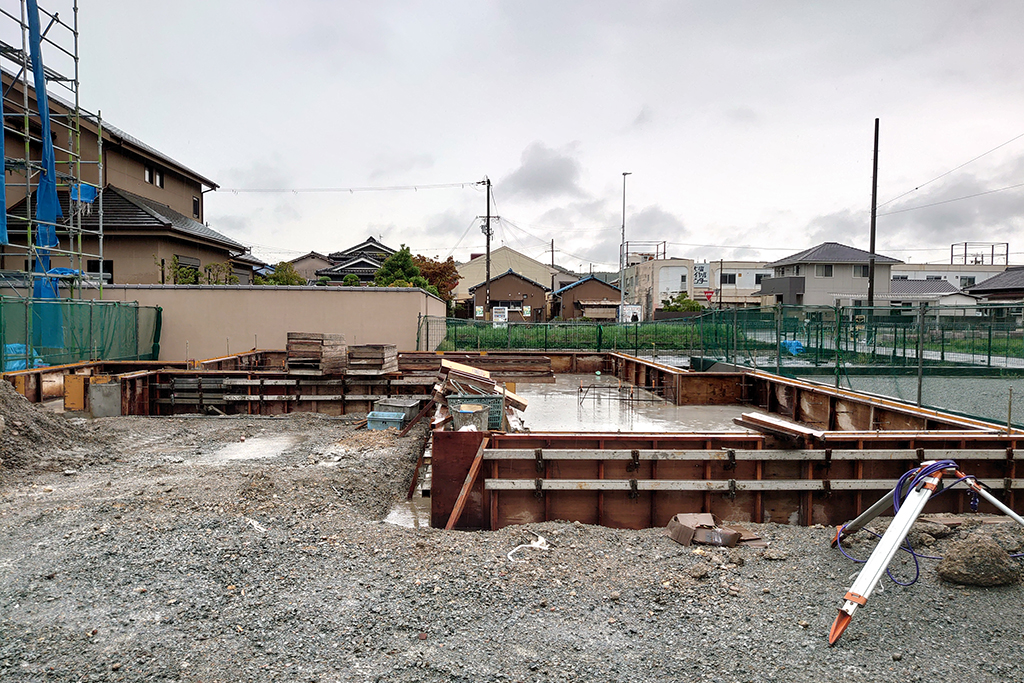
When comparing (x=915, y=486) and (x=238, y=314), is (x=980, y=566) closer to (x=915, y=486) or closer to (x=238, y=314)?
(x=915, y=486)

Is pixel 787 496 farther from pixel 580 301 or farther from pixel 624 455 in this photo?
pixel 580 301

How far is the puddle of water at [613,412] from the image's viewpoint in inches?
475

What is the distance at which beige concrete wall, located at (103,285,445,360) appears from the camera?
2419 centimetres

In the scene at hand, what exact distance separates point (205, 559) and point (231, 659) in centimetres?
167

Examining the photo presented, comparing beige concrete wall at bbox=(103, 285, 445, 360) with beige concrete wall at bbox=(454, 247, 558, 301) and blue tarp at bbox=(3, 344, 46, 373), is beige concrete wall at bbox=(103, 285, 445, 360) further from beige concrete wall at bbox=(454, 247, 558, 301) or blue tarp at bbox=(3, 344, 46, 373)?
beige concrete wall at bbox=(454, 247, 558, 301)

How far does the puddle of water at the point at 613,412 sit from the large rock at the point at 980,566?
20.9 ft

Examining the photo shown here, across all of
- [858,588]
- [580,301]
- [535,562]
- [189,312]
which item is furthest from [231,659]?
[580,301]

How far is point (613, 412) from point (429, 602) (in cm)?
924

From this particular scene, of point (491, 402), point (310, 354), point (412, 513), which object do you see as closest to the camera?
point (412, 513)

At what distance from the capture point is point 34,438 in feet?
32.6

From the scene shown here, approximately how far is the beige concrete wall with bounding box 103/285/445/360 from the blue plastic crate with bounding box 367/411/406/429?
1275 centimetres

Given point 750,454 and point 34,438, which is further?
point 34,438

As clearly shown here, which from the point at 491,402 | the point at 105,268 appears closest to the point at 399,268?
the point at 105,268

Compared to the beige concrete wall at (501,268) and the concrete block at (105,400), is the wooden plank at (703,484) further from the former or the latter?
the beige concrete wall at (501,268)
